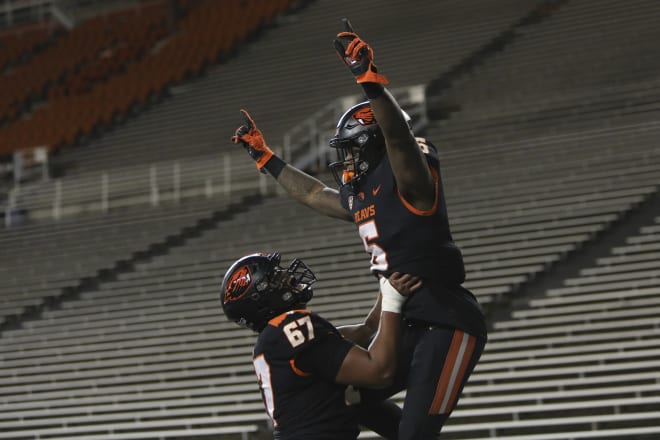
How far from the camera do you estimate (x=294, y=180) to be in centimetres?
476

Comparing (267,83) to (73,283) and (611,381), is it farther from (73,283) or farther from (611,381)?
(611,381)

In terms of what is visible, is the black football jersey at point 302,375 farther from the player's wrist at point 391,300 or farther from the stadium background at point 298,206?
the stadium background at point 298,206

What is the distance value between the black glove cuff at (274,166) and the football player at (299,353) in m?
0.77

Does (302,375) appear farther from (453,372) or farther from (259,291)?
(453,372)

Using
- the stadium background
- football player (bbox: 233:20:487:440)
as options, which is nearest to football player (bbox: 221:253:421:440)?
football player (bbox: 233:20:487:440)

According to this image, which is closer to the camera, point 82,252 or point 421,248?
point 421,248

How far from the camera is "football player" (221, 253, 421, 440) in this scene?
151 inches

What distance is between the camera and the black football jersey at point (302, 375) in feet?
12.9

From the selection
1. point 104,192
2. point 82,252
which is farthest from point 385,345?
point 104,192

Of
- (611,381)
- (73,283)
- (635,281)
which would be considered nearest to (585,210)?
(635,281)

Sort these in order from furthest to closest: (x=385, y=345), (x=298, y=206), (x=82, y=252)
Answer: (x=82, y=252) → (x=298, y=206) → (x=385, y=345)

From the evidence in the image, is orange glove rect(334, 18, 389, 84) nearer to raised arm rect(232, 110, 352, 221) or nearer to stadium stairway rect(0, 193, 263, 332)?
raised arm rect(232, 110, 352, 221)

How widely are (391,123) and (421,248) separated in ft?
1.63

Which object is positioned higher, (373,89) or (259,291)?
(373,89)
